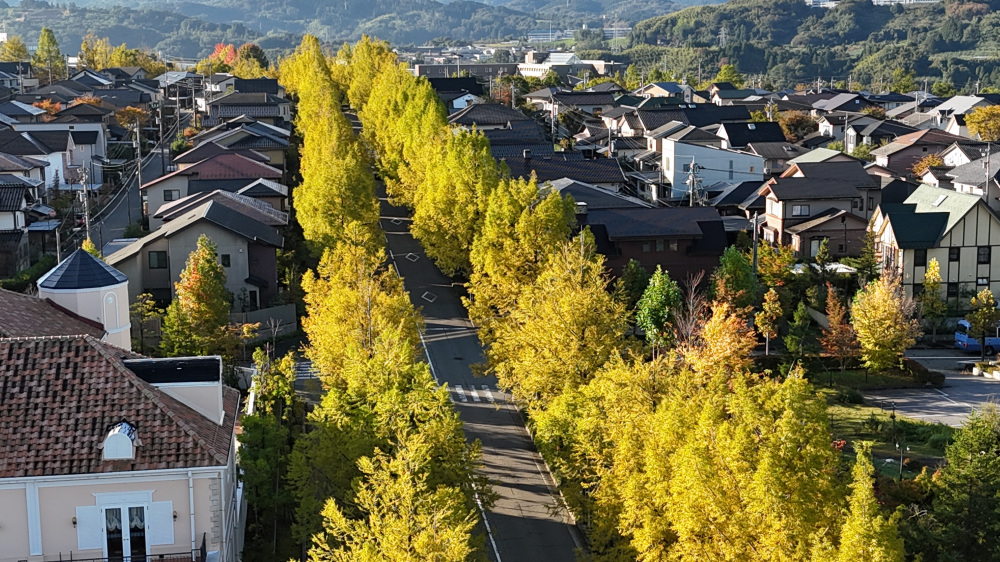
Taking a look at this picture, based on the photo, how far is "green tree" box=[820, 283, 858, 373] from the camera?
3869 centimetres

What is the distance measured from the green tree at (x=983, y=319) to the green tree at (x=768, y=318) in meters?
6.54

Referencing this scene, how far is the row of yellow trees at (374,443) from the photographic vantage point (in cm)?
1675

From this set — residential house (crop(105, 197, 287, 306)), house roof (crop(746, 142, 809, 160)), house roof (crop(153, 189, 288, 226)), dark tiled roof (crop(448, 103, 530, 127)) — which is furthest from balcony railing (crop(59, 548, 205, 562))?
dark tiled roof (crop(448, 103, 530, 127))

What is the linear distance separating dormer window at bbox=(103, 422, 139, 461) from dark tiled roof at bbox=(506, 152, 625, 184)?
1597 inches

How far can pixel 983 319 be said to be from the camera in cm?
4084

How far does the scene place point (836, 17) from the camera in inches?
7869

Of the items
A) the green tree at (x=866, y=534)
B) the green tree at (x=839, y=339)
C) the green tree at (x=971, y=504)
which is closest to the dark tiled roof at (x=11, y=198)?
the green tree at (x=839, y=339)

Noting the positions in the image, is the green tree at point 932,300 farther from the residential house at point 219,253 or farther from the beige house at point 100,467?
the beige house at point 100,467

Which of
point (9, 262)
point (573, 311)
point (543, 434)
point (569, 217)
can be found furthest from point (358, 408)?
point (9, 262)

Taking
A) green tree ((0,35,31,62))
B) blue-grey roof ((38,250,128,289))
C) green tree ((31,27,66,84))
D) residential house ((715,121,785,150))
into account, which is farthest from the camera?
green tree ((0,35,31,62))

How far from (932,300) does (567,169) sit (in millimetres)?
20871

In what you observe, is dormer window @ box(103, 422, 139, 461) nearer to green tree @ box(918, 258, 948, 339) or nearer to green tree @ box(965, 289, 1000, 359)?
green tree @ box(965, 289, 1000, 359)

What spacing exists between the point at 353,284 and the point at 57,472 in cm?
1410

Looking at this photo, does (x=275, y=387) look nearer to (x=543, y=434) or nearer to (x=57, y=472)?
(x=543, y=434)
